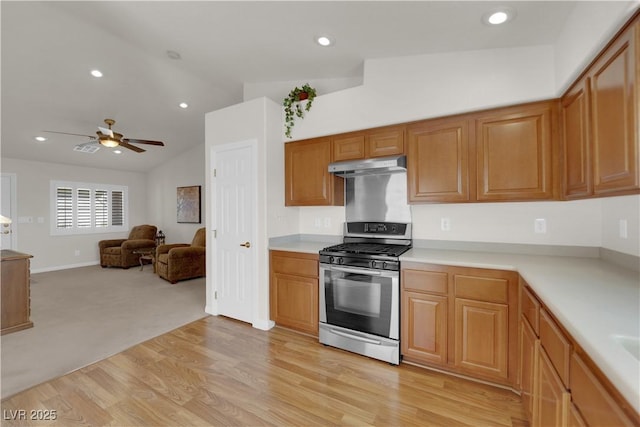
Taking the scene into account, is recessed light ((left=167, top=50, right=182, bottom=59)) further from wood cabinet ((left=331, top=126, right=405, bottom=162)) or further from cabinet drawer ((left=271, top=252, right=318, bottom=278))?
cabinet drawer ((left=271, top=252, right=318, bottom=278))

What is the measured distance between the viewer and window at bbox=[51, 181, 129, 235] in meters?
6.39

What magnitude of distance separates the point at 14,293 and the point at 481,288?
4782 millimetres

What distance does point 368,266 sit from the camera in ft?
8.04

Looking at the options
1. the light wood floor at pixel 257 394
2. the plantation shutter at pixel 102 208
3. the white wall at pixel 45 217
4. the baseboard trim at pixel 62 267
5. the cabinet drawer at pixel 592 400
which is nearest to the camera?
the cabinet drawer at pixel 592 400

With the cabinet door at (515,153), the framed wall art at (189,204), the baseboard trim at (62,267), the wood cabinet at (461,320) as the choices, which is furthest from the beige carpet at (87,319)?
the cabinet door at (515,153)

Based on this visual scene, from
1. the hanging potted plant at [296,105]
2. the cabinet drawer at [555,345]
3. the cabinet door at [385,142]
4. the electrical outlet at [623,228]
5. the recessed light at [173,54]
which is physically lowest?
the cabinet drawer at [555,345]

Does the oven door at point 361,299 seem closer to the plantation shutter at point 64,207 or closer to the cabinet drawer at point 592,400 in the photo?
the cabinet drawer at point 592,400

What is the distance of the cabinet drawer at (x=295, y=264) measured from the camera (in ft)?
9.33

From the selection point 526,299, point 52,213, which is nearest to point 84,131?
point 52,213

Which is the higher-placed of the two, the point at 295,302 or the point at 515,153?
the point at 515,153

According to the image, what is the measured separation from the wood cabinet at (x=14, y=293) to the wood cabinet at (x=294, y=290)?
2831 millimetres

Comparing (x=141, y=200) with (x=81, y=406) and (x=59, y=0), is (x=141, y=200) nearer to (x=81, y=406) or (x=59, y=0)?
(x=59, y=0)

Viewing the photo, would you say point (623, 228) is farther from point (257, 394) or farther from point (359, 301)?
point (257, 394)

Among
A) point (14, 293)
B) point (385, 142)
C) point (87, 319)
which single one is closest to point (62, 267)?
point (14, 293)
